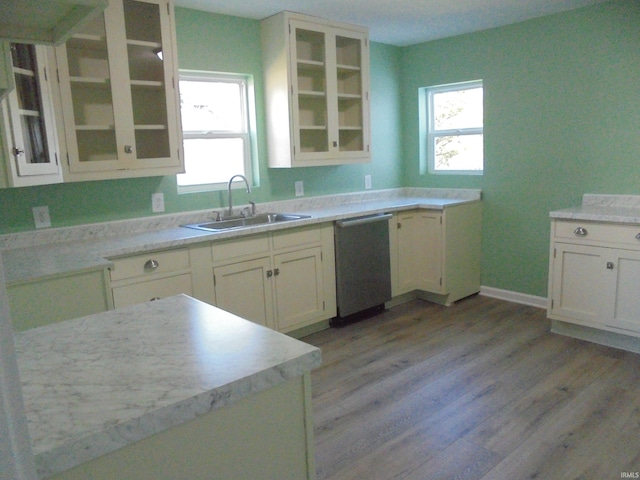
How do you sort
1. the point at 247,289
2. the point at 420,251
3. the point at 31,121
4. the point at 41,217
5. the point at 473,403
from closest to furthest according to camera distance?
the point at 31,121, the point at 473,403, the point at 41,217, the point at 247,289, the point at 420,251

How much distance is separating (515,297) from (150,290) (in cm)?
310

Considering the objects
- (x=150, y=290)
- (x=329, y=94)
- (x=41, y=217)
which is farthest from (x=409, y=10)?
(x=41, y=217)


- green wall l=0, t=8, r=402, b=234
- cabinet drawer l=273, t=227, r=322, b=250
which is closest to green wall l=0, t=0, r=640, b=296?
green wall l=0, t=8, r=402, b=234

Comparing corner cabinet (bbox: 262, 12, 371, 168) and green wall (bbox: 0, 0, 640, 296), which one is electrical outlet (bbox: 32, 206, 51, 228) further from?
corner cabinet (bbox: 262, 12, 371, 168)

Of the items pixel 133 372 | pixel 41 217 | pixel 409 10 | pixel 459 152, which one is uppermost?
pixel 409 10

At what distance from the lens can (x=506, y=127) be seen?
4.15 metres

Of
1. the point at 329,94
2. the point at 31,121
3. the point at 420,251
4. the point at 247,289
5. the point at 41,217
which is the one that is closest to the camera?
the point at 31,121

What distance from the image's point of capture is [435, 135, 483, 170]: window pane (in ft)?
14.7

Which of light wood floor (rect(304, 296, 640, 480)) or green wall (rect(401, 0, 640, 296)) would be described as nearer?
light wood floor (rect(304, 296, 640, 480))

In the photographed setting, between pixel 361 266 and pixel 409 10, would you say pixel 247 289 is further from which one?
pixel 409 10

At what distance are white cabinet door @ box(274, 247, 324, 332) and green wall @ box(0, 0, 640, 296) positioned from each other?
2.25ft

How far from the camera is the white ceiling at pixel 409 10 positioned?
3348 millimetres

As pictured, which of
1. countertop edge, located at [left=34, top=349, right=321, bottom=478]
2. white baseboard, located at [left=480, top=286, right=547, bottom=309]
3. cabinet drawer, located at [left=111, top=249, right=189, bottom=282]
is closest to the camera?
countertop edge, located at [left=34, top=349, right=321, bottom=478]

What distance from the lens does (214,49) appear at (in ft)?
11.5
